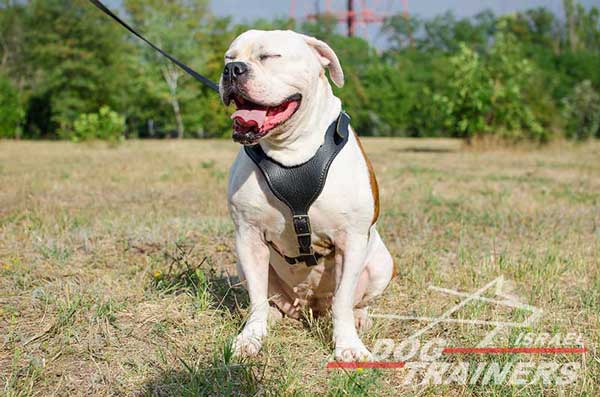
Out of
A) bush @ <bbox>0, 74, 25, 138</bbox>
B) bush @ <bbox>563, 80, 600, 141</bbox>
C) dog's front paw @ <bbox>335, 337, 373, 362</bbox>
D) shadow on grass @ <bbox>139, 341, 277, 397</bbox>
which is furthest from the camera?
bush @ <bbox>563, 80, 600, 141</bbox>

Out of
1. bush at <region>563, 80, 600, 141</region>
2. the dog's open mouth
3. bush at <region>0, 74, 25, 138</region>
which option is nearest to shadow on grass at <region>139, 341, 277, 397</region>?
the dog's open mouth

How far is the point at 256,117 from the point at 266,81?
15 cm

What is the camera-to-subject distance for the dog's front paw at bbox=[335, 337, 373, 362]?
8.51 feet

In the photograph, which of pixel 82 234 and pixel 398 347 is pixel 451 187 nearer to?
pixel 82 234

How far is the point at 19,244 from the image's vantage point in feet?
14.6

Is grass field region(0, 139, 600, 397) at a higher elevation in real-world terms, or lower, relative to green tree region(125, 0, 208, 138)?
lower

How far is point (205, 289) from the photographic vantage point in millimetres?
3121

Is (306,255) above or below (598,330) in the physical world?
above

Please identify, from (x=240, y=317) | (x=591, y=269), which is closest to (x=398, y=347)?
(x=240, y=317)

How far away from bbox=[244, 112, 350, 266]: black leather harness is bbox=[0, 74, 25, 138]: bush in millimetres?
25490

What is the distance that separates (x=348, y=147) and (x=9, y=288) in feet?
6.68

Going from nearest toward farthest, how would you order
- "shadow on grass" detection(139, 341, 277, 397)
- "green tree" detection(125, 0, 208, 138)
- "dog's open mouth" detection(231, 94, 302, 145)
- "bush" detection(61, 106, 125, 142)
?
"shadow on grass" detection(139, 341, 277, 397), "dog's open mouth" detection(231, 94, 302, 145), "bush" detection(61, 106, 125, 142), "green tree" detection(125, 0, 208, 138)

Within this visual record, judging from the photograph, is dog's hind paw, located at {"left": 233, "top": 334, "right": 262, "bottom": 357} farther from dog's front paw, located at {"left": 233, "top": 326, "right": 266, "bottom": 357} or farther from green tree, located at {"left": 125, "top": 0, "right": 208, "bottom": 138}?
green tree, located at {"left": 125, "top": 0, "right": 208, "bottom": 138}

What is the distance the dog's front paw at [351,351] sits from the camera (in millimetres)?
2594
